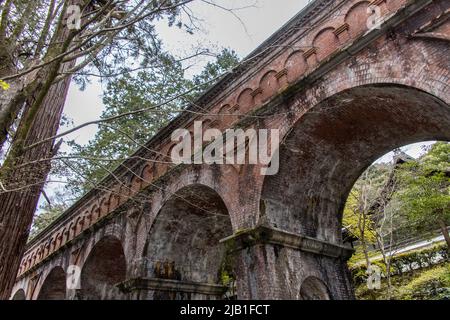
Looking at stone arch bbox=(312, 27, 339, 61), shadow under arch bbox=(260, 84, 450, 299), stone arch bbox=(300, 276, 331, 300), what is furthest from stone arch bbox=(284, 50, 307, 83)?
stone arch bbox=(300, 276, 331, 300)

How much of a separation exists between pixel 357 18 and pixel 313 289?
505 cm

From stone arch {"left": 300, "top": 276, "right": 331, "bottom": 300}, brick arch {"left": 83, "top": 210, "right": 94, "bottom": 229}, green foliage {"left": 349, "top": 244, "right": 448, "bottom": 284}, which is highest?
brick arch {"left": 83, "top": 210, "right": 94, "bottom": 229}

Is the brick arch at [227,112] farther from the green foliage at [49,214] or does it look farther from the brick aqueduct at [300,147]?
the green foliage at [49,214]

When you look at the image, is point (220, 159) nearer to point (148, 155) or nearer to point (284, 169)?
point (284, 169)

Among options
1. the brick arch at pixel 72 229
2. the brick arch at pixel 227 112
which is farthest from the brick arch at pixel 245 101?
the brick arch at pixel 72 229

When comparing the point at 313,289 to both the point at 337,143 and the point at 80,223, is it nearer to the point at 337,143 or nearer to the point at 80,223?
the point at 337,143

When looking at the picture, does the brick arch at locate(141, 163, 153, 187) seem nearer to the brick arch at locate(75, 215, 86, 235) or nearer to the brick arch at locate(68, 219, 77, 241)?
the brick arch at locate(75, 215, 86, 235)

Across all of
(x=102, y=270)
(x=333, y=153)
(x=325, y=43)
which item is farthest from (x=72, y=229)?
(x=325, y=43)

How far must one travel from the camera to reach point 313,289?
23.3ft

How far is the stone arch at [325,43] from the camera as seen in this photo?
641 cm

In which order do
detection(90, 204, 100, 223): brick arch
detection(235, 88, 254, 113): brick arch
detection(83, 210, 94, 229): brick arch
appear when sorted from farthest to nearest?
detection(83, 210, 94, 229): brick arch < detection(90, 204, 100, 223): brick arch < detection(235, 88, 254, 113): brick arch

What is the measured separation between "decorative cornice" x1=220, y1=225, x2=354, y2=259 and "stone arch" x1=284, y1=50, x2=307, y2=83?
2.90 m

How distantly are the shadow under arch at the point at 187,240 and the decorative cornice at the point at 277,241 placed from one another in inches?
90.2

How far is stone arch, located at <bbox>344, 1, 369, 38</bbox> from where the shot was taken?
5.93m
